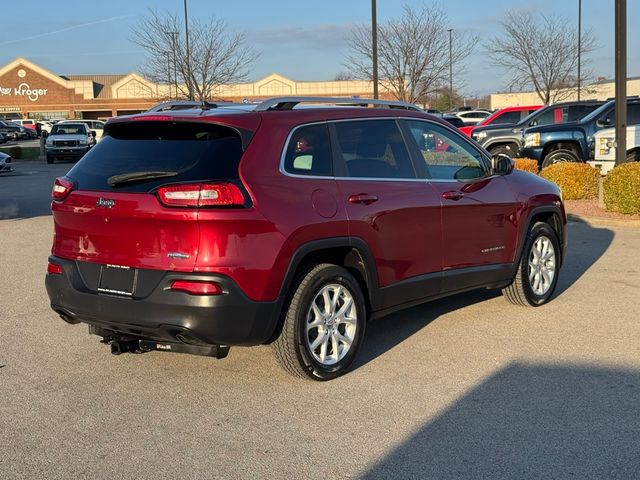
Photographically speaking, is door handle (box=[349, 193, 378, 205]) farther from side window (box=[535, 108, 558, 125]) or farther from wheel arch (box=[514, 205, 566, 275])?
side window (box=[535, 108, 558, 125])

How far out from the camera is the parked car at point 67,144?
3206cm

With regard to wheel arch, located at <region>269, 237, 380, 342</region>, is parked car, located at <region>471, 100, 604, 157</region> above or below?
above

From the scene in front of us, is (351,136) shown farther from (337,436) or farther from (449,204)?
(337,436)

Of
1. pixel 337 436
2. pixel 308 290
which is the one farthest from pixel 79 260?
pixel 337 436

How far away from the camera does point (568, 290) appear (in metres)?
7.48

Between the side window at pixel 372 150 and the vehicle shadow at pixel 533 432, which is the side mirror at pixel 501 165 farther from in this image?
the vehicle shadow at pixel 533 432

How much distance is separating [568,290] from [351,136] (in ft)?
11.4

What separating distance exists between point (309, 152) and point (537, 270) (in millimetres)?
2989

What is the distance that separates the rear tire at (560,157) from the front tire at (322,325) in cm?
1234

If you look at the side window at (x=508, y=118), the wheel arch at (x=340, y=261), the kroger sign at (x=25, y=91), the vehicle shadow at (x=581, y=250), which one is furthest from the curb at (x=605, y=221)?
the kroger sign at (x=25, y=91)

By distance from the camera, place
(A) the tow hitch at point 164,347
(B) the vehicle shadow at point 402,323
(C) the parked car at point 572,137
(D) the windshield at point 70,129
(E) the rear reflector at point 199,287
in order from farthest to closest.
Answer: (D) the windshield at point 70,129 → (C) the parked car at point 572,137 → (B) the vehicle shadow at point 402,323 → (A) the tow hitch at point 164,347 → (E) the rear reflector at point 199,287

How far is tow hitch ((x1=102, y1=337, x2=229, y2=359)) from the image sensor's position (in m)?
4.52

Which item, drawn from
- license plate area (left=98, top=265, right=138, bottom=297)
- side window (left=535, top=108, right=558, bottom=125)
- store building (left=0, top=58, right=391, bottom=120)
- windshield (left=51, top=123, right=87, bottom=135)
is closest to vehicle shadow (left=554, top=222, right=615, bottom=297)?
license plate area (left=98, top=265, right=138, bottom=297)

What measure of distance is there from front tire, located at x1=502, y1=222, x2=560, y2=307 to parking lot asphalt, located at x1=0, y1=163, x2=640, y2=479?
0.17m
